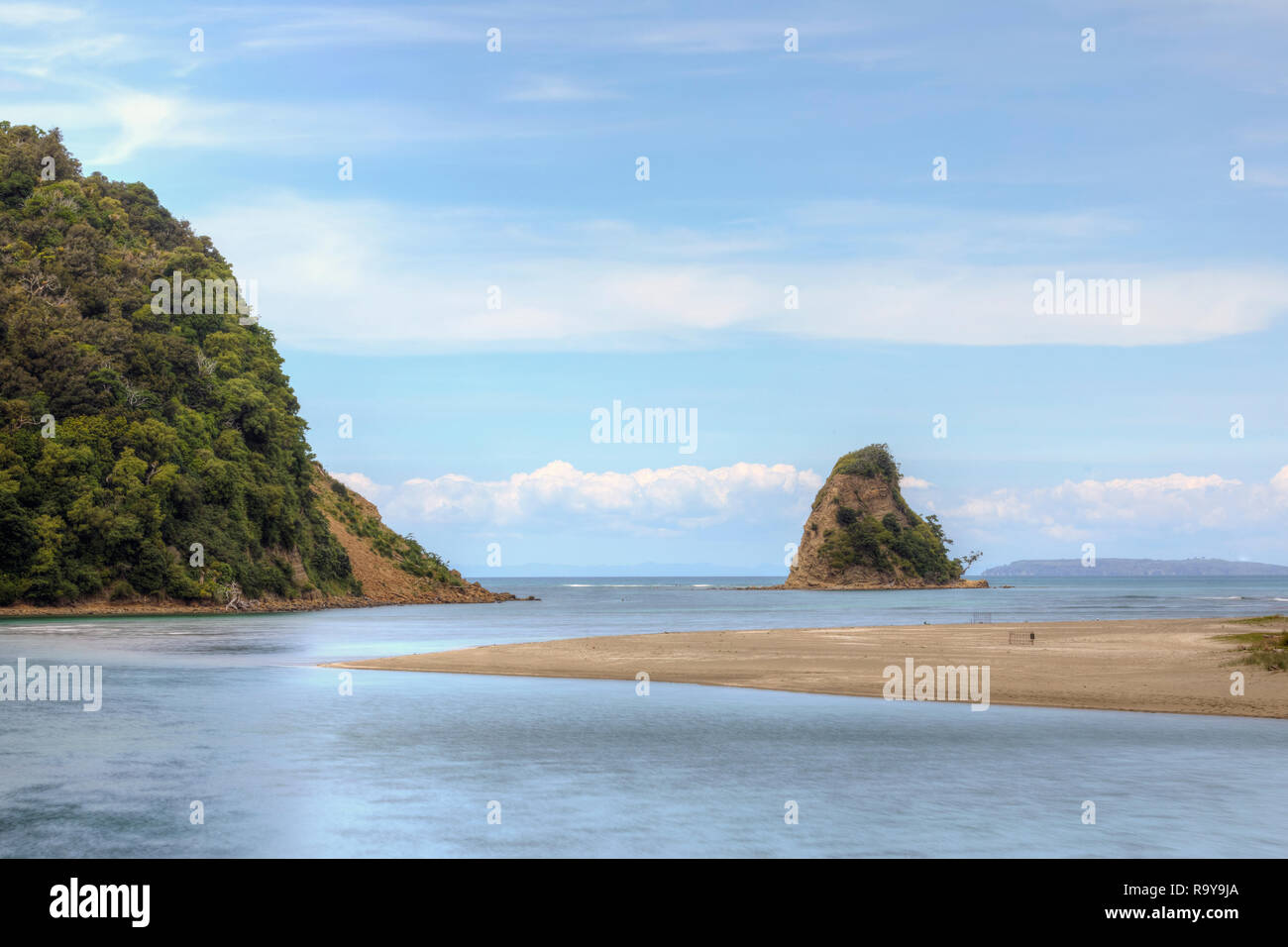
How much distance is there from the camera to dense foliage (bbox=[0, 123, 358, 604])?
88.2m

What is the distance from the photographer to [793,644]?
184 feet

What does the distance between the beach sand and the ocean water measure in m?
2.46

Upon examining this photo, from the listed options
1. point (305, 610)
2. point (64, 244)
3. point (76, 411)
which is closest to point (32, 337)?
point (76, 411)

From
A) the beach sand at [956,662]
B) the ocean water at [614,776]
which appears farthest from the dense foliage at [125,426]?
the ocean water at [614,776]

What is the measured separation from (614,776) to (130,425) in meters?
84.9

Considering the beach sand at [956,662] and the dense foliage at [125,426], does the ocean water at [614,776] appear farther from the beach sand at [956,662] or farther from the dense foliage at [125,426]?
the dense foliage at [125,426]

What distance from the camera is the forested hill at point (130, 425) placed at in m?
88.4

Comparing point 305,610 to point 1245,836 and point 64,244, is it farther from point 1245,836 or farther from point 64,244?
point 1245,836

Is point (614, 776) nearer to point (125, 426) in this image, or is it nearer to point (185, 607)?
point (125, 426)

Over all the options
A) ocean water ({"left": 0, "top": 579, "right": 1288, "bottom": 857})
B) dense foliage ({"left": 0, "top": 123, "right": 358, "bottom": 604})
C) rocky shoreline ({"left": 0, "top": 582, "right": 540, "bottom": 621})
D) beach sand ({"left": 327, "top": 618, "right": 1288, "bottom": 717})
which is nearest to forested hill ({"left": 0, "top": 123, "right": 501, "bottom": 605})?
dense foliage ({"left": 0, "top": 123, "right": 358, "bottom": 604})

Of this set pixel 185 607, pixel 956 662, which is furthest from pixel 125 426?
pixel 956 662

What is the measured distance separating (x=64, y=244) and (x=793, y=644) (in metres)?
87.0

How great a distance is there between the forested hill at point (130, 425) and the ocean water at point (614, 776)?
187ft
